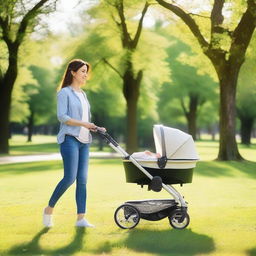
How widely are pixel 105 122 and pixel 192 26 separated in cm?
2014

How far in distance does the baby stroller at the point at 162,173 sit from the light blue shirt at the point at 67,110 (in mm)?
351

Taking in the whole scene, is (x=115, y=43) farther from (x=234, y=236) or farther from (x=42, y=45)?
(x=234, y=236)

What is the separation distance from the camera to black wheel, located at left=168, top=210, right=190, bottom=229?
7.41 meters

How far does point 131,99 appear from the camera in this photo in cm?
2903

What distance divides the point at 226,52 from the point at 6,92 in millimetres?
11787

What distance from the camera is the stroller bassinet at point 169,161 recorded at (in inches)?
283

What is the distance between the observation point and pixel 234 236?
273 inches

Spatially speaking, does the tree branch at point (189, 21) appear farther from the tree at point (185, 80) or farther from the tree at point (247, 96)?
the tree at point (185, 80)

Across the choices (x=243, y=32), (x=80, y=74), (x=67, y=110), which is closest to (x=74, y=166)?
(x=67, y=110)

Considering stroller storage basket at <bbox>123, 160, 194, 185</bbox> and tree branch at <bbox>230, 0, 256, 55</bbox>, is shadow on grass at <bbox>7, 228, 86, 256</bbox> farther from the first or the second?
tree branch at <bbox>230, 0, 256, 55</bbox>

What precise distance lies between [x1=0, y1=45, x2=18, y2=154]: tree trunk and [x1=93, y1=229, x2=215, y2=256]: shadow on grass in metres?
21.3

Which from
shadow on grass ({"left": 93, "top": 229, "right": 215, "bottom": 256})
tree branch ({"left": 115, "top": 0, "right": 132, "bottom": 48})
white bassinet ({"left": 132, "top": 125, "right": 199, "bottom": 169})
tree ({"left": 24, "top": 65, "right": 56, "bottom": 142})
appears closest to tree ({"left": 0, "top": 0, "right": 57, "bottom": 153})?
tree branch ({"left": 115, "top": 0, "right": 132, "bottom": 48})

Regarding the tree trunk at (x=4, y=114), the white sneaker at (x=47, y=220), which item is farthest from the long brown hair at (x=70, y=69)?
the tree trunk at (x=4, y=114)

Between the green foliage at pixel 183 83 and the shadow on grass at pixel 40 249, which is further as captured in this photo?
the green foliage at pixel 183 83
